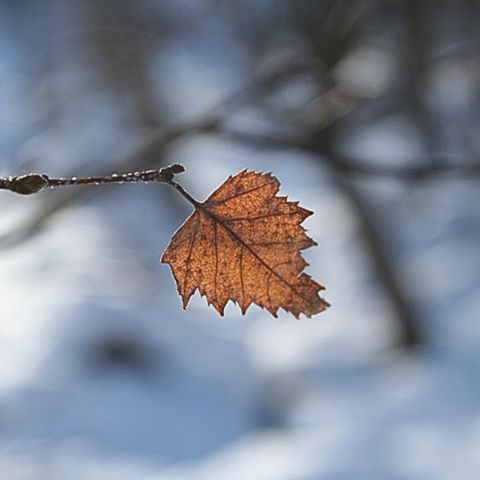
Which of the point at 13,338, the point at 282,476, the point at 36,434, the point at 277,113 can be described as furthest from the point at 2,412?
the point at 277,113

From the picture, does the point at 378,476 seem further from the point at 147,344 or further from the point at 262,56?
the point at 262,56

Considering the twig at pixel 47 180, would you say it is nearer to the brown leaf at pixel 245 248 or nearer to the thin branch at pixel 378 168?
the brown leaf at pixel 245 248

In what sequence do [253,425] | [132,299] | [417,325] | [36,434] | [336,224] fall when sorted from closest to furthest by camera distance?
[36,434], [253,425], [417,325], [132,299], [336,224]

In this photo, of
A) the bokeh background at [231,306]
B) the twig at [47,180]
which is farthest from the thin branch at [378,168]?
the twig at [47,180]

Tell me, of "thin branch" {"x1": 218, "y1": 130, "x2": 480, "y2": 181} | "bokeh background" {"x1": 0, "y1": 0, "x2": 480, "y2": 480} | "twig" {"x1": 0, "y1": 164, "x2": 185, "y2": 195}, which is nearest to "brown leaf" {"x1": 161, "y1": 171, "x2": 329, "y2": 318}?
"twig" {"x1": 0, "y1": 164, "x2": 185, "y2": 195}

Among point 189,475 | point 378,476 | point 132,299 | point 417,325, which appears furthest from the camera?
point 132,299

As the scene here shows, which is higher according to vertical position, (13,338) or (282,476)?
(13,338)

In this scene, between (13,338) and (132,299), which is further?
(132,299)

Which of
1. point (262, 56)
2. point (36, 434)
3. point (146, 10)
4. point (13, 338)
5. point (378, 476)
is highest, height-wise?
point (146, 10)
